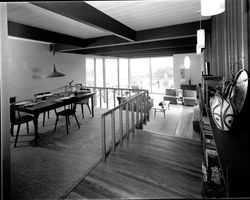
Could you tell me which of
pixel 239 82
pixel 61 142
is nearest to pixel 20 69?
pixel 61 142

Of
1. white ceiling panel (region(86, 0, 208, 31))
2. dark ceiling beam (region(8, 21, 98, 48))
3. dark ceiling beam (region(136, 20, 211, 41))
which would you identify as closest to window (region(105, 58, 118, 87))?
dark ceiling beam (region(8, 21, 98, 48))

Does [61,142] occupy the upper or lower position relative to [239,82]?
lower

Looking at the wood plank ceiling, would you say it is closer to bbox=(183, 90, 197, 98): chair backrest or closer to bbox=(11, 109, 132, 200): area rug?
→ bbox=(11, 109, 132, 200): area rug

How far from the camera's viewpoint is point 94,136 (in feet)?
11.9

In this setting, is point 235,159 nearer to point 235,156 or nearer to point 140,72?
point 235,156

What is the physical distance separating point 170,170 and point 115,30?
9.22 feet

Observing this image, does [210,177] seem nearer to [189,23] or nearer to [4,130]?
[4,130]

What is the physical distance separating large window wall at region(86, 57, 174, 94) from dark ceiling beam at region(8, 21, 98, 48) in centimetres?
380

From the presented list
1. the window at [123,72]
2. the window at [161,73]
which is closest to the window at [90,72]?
the window at [123,72]

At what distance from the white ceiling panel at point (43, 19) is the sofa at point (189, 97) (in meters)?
5.48

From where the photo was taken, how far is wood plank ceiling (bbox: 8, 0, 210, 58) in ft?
8.09

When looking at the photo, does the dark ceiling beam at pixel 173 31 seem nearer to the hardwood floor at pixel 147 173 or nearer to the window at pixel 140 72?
the hardwood floor at pixel 147 173

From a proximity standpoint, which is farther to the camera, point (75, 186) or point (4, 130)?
point (75, 186)

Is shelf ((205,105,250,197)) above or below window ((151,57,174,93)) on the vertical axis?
below
